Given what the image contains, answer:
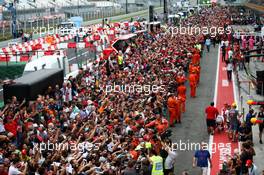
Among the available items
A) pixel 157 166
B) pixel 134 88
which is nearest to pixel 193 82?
pixel 134 88

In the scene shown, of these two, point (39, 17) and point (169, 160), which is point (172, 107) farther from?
point (39, 17)

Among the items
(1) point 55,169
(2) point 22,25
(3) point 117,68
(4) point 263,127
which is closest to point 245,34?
(3) point 117,68

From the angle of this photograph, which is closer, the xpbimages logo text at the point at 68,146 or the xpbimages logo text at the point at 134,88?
the xpbimages logo text at the point at 68,146

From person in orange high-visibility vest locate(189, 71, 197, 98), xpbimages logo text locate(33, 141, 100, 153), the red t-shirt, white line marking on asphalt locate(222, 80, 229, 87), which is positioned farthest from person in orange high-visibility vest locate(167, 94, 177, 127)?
white line marking on asphalt locate(222, 80, 229, 87)

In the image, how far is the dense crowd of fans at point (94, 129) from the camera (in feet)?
35.4

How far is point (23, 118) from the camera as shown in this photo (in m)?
14.0

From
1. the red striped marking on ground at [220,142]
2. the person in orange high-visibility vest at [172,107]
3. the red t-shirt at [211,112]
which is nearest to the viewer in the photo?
the red striped marking on ground at [220,142]

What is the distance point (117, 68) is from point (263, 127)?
1039 centimetres

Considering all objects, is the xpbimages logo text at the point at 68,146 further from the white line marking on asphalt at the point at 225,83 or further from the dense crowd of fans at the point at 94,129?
the white line marking on asphalt at the point at 225,83

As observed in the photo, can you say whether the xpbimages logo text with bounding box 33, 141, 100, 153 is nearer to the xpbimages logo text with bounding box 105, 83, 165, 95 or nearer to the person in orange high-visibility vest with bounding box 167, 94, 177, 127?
the person in orange high-visibility vest with bounding box 167, 94, 177, 127

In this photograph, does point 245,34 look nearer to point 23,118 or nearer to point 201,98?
point 201,98

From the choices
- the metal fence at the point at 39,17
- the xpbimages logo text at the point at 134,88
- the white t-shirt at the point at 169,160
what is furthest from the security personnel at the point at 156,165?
the metal fence at the point at 39,17

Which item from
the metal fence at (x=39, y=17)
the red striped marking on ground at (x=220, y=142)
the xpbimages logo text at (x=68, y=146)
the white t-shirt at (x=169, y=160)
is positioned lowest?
the red striped marking on ground at (x=220, y=142)

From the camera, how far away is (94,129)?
13070 mm
